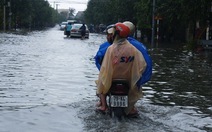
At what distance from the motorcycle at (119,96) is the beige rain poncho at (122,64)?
0.08m

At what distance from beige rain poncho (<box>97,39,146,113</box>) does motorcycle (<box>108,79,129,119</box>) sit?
3.3 inches

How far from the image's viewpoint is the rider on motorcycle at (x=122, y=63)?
7.53m

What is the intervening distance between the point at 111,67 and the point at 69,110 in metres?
1.34

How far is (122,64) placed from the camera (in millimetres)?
7578

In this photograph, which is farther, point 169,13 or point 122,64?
point 169,13

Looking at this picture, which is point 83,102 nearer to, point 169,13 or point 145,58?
point 145,58

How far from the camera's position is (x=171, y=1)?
28.0 metres

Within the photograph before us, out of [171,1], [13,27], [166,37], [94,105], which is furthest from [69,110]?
[13,27]

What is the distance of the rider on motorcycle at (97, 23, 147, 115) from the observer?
753cm

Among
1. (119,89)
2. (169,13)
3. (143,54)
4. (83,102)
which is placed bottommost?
(83,102)

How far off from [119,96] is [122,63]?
54 cm

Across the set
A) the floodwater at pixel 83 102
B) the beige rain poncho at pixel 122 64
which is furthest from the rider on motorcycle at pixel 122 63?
the floodwater at pixel 83 102

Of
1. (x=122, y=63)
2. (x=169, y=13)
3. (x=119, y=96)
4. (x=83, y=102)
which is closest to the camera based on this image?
(x=119, y=96)

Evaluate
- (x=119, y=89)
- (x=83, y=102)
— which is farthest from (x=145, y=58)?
(x=83, y=102)
